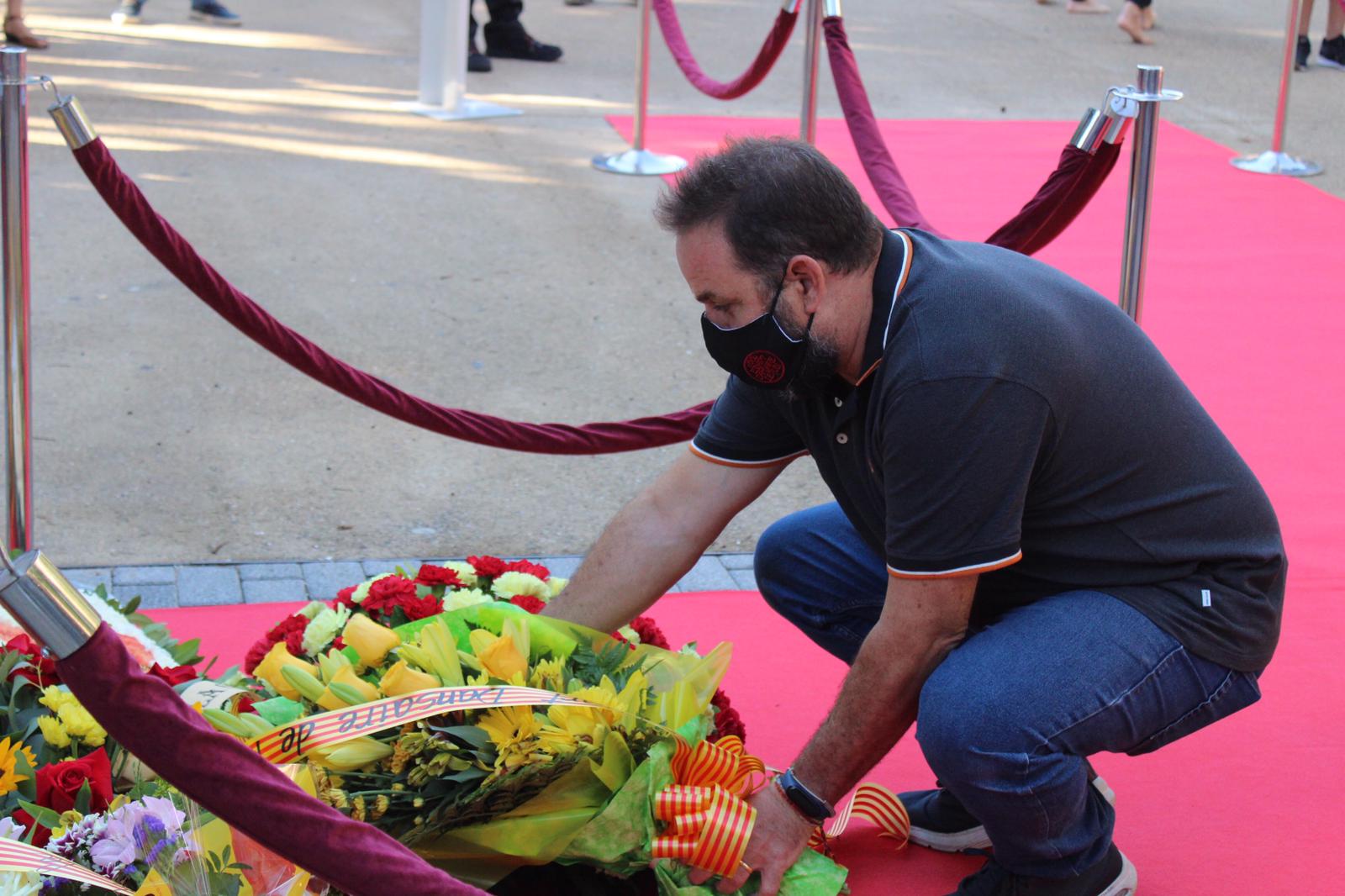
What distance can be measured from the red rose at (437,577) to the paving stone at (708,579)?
3.11ft

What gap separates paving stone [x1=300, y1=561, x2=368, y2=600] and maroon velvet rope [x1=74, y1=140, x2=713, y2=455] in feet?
1.82

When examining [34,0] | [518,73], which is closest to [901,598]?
[518,73]

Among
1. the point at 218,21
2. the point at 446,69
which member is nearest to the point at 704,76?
the point at 446,69

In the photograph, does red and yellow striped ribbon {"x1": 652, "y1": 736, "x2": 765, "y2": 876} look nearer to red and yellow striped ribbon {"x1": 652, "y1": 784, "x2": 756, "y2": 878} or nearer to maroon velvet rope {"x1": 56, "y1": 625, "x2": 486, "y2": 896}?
red and yellow striped ribbon {"x1": 652, "y1": 784, "x2": 756, "y2": 878}

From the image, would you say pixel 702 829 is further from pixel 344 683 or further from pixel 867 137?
pixel 867 137

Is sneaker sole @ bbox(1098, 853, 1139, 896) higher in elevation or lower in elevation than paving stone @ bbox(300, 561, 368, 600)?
higher

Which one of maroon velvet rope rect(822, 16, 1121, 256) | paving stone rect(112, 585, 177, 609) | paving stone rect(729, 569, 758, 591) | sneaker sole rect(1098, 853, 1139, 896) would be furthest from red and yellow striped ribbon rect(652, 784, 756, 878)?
paving stone rect(112, 585, 177, 609)

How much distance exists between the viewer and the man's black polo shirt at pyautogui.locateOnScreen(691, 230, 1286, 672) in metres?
1.97

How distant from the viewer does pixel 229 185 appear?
21.1 ft

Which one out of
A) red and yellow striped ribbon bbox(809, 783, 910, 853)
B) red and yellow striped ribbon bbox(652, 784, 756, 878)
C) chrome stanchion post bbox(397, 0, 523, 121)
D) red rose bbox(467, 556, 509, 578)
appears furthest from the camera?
chrome stanchion post bbox(397, 0, 523, 121)

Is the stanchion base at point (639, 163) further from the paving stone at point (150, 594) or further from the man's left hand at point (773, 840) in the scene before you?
the man's left hand at point (773, 840)

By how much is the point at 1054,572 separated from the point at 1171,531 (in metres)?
0.18

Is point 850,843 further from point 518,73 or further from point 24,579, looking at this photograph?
point 518,73

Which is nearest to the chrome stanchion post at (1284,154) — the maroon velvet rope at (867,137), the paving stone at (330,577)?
the maroon velvet rope at (867,137)
